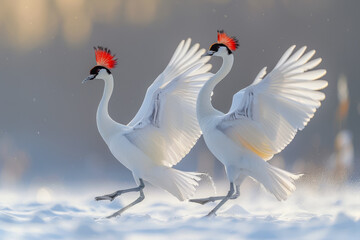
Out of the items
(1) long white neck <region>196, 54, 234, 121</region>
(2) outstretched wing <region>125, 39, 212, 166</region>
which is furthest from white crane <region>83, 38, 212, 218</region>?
(1) long white neck <region>196, 54, 234, 121</region>

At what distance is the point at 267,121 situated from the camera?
408 cm

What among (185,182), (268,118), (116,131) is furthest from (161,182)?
(268,118)

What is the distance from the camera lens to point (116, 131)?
4.34 m

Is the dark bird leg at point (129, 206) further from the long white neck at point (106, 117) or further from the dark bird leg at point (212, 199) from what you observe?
the long white neck at point (106, 117)

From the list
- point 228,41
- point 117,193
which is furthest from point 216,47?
point 117,193

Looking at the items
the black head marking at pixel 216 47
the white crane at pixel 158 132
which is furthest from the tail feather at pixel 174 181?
the black head marking at pixel 216 47

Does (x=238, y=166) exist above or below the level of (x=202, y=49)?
below

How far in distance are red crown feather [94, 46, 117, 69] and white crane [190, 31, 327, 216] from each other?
2.18ft

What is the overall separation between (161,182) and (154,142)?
247mm

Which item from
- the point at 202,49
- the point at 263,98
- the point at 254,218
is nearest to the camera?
the point at 263,98

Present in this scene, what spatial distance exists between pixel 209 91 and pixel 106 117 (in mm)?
659

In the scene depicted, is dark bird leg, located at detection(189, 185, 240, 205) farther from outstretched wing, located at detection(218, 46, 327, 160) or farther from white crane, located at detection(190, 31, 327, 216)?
outstretched wing, located at detection(218, 46, 327, 160)

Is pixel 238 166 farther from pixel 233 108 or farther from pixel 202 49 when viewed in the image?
pixel 202 49

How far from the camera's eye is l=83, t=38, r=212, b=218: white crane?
4.32 meters
